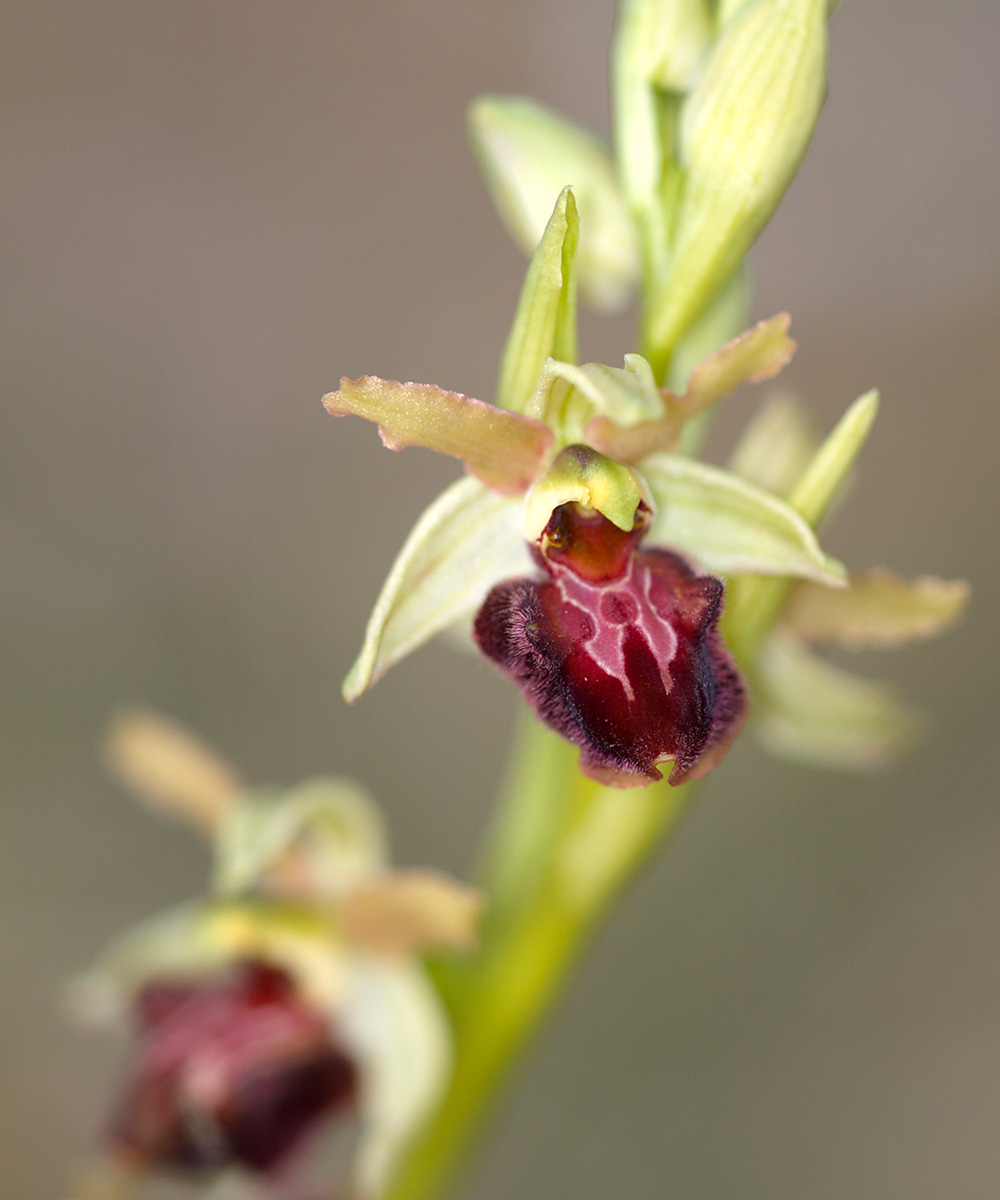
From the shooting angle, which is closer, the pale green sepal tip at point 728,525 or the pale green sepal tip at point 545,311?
the pale green sepal tip at point 545,311

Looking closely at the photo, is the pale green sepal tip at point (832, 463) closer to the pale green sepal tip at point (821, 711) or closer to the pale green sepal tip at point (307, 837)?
the pale green sepal tip at point (821, 711)

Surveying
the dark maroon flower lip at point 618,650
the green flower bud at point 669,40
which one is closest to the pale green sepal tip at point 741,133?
the green flower bud at point 669,40

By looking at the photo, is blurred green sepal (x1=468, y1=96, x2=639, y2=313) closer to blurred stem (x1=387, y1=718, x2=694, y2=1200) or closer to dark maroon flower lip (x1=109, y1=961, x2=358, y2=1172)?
blurred stem (x1=387, y1=718, x2=694, y2=1200)

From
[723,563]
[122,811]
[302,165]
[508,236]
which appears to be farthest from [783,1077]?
[302,165]

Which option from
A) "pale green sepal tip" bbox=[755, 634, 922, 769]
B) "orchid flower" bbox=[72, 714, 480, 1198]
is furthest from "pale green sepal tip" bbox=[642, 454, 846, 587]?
"orchid flower" bbox=[72, 714, 480, 1198]

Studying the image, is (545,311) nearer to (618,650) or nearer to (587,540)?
(587,540)

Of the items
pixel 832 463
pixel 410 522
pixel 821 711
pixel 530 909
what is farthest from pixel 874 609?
pixel 410 522
